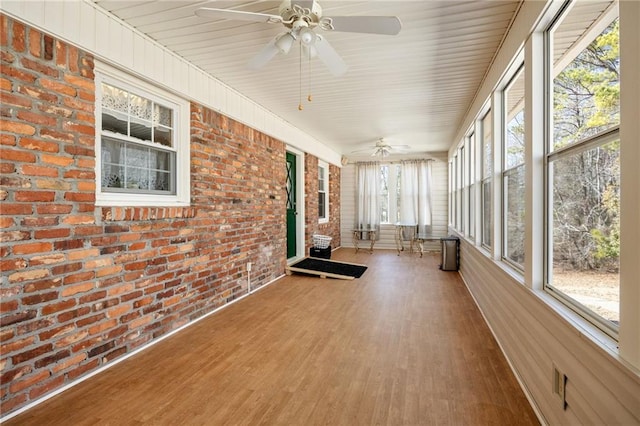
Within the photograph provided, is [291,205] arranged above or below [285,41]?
below

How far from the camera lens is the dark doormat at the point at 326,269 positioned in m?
5.44

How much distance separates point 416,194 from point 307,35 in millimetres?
7215

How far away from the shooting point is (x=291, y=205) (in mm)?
6340

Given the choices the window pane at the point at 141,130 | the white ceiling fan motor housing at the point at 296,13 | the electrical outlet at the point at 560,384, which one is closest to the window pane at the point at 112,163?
the window pane at the point at 141,130

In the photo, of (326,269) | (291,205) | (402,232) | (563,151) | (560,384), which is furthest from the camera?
(402,232)

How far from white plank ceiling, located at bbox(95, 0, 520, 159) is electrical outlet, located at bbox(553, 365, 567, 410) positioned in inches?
95.5

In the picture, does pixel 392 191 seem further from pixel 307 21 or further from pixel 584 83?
pixel 584 83

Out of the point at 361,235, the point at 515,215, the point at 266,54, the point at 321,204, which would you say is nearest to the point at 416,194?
the point at 361,235

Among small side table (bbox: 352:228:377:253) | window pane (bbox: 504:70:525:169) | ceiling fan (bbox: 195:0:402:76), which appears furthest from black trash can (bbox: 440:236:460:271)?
ceiling fan (bbox: 195:0:402:76)

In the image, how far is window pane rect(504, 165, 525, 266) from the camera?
8.26 feet

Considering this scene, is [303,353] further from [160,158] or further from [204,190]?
[160,158]

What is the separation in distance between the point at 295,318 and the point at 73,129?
2614 mm

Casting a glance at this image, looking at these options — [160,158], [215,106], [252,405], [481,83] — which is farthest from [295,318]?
[481,83]

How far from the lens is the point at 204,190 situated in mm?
3553
